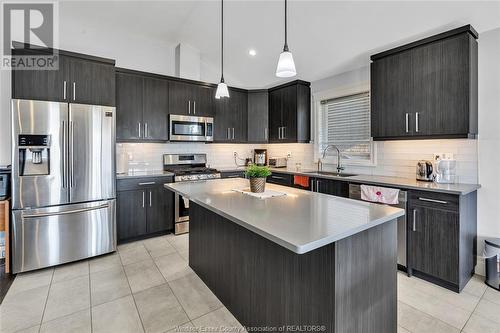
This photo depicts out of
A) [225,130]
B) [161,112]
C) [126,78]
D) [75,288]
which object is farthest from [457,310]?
[126,78]

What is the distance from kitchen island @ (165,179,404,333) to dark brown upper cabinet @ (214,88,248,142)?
2766 mm

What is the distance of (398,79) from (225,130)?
2954 millimetres

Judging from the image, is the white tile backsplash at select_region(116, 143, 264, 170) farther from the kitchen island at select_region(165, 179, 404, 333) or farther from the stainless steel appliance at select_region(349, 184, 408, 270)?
the stainless steel appliance at select_region(349, 184, 408, 270)

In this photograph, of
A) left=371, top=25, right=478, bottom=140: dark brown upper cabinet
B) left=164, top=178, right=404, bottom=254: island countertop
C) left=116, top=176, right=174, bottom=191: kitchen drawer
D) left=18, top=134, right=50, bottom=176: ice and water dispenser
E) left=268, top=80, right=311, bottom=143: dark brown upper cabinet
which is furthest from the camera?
left=268, top=80, right=311, bottom=143: dark brown upper cabinet

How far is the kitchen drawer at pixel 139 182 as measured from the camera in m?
3.68

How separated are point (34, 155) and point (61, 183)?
1.33 feet

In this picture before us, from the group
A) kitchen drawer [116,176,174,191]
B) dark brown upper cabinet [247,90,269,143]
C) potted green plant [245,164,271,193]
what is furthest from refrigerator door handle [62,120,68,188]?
dark brown upper cabinet [247,90,269,143]

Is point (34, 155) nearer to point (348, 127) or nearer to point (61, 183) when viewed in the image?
point (61, 183)

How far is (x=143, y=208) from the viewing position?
3.89 metres

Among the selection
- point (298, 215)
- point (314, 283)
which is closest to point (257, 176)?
point (298, 215)

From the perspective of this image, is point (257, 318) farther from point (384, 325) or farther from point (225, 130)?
point (225, 130)

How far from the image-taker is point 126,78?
3908 millimetres

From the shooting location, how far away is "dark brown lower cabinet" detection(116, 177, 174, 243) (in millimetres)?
3711

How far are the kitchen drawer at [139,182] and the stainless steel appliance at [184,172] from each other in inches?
7.7
